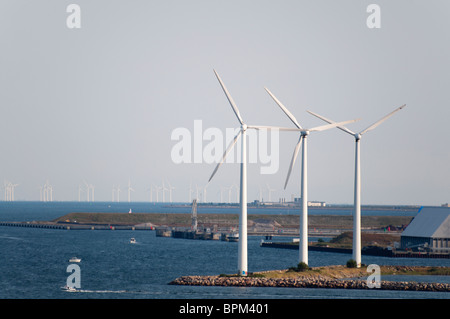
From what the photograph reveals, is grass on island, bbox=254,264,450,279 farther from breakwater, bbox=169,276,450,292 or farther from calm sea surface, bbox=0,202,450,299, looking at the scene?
calm sea surface, bbox=0,202,450,299

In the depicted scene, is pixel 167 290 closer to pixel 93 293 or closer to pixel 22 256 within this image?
pixel 93 293

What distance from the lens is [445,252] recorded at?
149875 mm

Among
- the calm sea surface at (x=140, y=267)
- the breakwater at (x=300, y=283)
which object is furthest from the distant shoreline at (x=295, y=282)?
the calm sea surface at (x=140, y=267)

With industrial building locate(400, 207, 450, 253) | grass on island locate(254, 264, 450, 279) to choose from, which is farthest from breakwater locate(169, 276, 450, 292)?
industrial building locate(400, 207, 450, 253)

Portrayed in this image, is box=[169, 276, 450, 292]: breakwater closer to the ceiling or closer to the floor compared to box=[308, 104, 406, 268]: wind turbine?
closer to the floor

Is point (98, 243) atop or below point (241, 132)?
below

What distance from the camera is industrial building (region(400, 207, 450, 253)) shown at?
150 m

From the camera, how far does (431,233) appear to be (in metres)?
151

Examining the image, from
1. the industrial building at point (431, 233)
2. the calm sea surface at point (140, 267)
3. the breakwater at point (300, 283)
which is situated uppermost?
the industrial building at point (431, 233)

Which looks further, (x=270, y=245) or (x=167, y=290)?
(x=270, y=245)

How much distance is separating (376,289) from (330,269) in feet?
45.8

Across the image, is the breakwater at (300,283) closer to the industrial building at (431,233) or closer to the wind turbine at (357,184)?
the wind turbine at (357,184)

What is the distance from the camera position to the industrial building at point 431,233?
491ft
